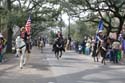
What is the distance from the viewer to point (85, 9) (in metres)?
41.5

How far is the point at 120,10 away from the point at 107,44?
64.4 ft

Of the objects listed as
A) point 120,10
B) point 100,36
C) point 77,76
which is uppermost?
point 120,10

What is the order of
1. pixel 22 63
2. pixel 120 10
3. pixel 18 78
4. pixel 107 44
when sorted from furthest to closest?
pixel 120 10
pixel 107 44
pixel 22 63
pixel 18 78

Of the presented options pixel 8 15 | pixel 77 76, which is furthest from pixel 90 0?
pixel 77 76

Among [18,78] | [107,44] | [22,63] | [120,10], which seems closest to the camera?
[18,78]

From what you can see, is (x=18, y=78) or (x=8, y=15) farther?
(x=8, y=15)

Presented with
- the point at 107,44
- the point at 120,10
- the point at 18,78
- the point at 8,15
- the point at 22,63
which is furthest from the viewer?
the point at 120,10

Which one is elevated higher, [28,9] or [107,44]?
[28,9]

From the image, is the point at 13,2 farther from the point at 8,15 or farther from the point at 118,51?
the point at 118,51

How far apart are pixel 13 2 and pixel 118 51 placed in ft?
73.8

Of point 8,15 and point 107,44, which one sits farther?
point 8,15

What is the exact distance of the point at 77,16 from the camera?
43562 mm

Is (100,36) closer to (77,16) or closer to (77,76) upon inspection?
(77,76)

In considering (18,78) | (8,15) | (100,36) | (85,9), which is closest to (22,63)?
(18,78)
